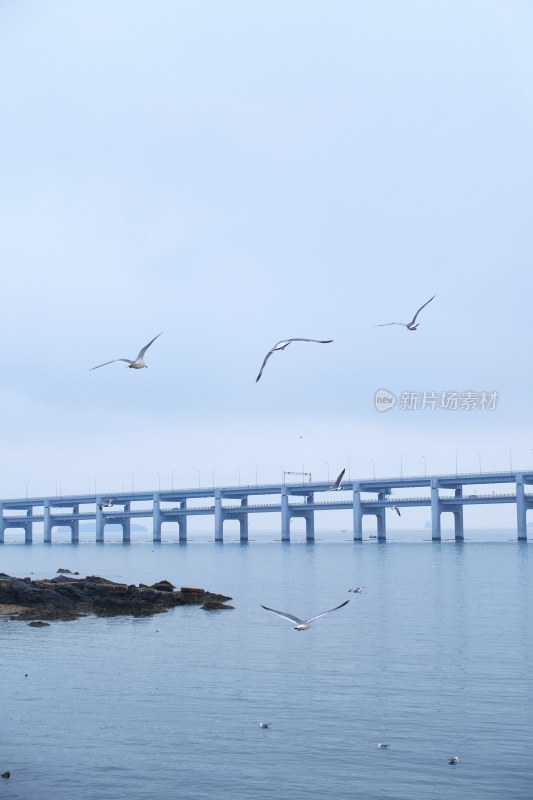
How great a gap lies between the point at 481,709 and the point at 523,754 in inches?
182

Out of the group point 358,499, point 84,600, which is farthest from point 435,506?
point 84,600

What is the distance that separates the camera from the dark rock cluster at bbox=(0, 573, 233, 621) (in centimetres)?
5191

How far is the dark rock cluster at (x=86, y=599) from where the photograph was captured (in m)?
51.9

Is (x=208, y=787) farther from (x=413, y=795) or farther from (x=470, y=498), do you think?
(x=470, y=498)

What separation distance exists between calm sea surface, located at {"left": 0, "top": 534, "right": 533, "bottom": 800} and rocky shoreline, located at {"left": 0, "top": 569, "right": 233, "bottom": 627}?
2.26 metres

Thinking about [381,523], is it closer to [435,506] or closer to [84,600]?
[435,506]

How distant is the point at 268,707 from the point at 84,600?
3110cm

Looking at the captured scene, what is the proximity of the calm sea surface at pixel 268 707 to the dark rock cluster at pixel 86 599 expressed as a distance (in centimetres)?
239

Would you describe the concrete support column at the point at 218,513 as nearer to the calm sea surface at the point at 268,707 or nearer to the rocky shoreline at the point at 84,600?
the rocky shoreline at the point at 84,600

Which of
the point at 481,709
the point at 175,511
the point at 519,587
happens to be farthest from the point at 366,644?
the point at 175,511

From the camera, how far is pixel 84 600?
5600 cm

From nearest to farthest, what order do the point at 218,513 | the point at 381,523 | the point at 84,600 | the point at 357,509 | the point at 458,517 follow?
the point at 84,600 < the point at 357,509 < the point at 458,517 < the point at 218,513 < the point at 381,523

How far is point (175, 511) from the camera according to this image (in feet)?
649

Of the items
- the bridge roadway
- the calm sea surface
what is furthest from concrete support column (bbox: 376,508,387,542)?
the calm sea surface
